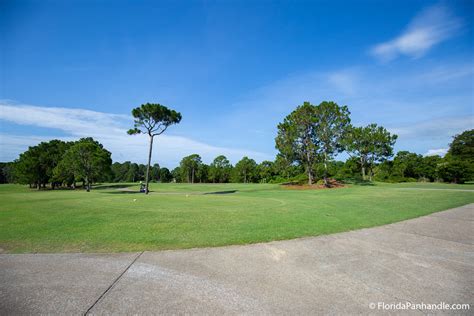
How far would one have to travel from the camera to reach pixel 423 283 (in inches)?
136

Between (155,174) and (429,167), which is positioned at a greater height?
(429,167)

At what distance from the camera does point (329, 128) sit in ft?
107

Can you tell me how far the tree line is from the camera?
3275 centimetres

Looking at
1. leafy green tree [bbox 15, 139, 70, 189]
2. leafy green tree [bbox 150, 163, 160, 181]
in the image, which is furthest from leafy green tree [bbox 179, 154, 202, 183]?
leafy green tree [bbox 15, 139, 70, 189]

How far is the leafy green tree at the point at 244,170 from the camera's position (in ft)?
250

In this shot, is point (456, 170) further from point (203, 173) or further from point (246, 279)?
point (203, 173)

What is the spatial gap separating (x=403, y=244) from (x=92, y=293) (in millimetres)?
6680

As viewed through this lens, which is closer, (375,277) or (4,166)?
(375,277)

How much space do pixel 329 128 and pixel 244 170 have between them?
45.8 metres

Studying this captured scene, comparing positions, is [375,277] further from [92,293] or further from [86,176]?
[86,176]

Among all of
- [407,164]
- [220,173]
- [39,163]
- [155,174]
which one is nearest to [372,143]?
[407,164]

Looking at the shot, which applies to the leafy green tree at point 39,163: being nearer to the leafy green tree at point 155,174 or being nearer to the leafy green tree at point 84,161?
the leafy green tree at point 84,161

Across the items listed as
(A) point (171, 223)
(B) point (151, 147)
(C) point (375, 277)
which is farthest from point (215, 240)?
(B) point (151, 147)

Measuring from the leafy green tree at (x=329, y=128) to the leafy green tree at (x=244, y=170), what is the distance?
144ft
